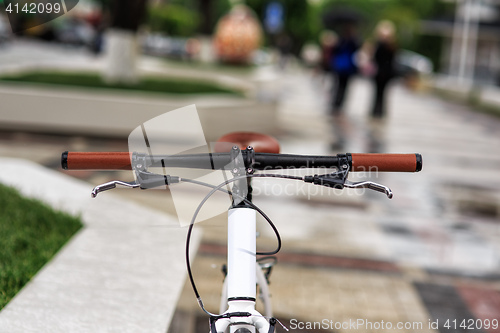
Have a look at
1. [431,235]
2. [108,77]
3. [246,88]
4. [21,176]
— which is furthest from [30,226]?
[246,88]

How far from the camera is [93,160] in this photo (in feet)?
6.24

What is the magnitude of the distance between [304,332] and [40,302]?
149 centimetres

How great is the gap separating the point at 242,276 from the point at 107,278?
1.61 meters

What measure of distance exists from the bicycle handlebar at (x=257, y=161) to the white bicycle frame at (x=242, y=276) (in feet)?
0.57

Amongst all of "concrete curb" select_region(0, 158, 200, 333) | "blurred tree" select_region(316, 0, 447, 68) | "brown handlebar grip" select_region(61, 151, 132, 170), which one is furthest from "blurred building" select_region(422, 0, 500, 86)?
"brown handlebar grip" select_region(61, 151, 132, 170)

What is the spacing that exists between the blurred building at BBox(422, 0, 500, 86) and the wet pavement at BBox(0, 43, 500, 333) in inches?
684

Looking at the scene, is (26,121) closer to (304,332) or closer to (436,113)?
(304,332)

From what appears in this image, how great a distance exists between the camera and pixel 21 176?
572 cm

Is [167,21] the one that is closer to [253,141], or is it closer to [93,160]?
[253,141]

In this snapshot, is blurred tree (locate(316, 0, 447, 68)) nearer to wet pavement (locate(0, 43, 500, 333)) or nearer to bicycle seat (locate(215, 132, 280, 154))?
wet pavement (locate(0, 43, 500, 333))

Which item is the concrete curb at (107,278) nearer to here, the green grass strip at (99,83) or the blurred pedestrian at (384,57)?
the green grass strip at (99,83)

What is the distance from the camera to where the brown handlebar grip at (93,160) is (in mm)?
1901

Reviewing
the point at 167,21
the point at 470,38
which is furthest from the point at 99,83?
the point at 167,21

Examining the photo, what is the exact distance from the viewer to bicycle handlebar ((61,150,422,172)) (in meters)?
1.91
